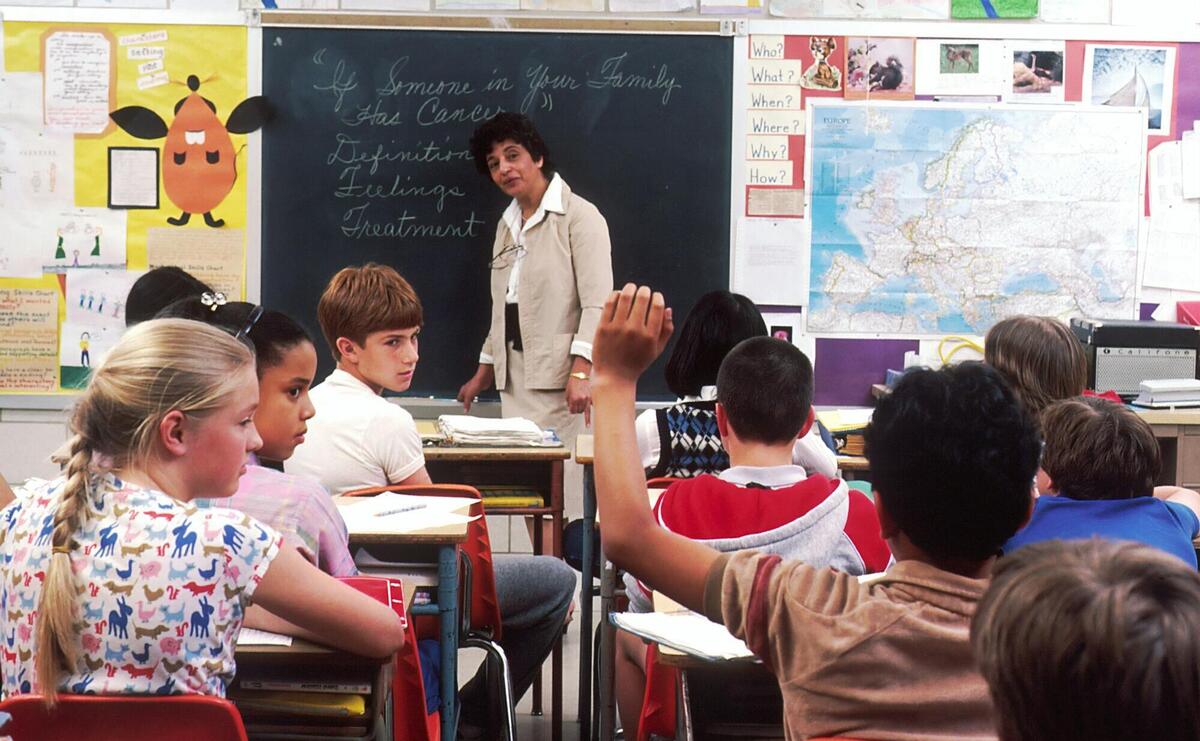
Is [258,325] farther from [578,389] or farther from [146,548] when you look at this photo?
[578,389]

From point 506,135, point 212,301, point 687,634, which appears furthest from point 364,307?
point 506,135

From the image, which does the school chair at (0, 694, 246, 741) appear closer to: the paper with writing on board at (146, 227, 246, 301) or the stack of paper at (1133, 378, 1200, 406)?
the paper with writing on board at (146, 227, 246, 301)

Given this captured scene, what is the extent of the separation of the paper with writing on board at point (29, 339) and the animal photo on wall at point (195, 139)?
594 mm

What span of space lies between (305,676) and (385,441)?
42.4 inches

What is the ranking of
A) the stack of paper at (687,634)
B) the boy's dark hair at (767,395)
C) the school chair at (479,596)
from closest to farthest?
the stack of paper at (687,634) < the boy's dark hair at (767,395) < the school chair at (479,596)

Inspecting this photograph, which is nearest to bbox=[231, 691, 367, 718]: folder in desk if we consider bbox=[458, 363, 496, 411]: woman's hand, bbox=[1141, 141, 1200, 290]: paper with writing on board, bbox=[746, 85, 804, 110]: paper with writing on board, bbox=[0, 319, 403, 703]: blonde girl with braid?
bbox=[0, 319, 403, 703]: blonde girl with braid

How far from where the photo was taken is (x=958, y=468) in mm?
1347

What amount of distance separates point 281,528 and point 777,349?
94cm

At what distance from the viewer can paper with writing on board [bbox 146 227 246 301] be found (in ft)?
16.7

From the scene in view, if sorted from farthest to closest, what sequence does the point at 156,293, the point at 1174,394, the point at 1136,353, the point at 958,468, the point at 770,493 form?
the point at 1136,353 < the point at 1174,394 < the point at 156,293 < the point at 770,493 < the point at 958,468

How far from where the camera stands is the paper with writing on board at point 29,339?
5059 millimetres

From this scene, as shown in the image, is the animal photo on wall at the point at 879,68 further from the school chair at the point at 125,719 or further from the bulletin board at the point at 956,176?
the school chair at the point at 125,719

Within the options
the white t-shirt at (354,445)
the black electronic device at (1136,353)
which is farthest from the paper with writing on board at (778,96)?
the white t-shirt at (354,445)

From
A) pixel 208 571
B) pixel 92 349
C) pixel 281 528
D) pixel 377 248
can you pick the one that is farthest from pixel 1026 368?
pixel 92 349
